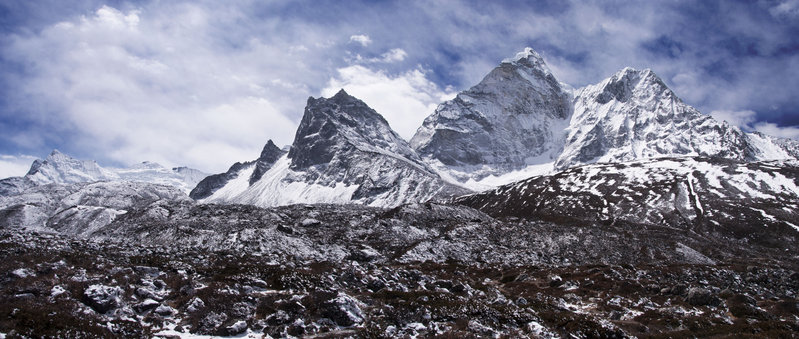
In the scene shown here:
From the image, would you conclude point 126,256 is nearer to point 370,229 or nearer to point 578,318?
point 578,318

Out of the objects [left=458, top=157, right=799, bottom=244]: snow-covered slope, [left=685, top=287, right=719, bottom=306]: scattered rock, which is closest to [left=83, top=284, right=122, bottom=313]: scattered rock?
[left=685, top=287, right=719, bottom=306]: scattered rock

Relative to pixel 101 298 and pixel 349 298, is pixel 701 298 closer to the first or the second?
pixel 349 298

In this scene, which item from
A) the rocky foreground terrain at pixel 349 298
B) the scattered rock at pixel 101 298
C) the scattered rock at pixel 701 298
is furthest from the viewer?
the scattered rock at pixel 701 298

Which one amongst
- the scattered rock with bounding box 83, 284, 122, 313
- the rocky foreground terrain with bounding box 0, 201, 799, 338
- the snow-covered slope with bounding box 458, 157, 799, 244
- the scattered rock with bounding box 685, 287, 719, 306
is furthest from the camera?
the snow-covered slope with bounding box 458, 157, 799, 244

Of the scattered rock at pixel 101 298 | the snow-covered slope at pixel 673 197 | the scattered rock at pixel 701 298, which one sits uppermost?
the snow-covered slope at pixel 673 197

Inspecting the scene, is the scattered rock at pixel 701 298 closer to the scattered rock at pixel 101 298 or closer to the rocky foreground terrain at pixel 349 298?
the rocky foreground terrain at pixel 349 298

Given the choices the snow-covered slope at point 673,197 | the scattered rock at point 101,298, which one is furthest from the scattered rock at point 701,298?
the snow-covered slope at point 673,197

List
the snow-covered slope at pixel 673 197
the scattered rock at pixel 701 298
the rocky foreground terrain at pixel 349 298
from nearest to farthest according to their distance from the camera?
the rocky foreground terrain at pixel 349 298
the scattered rock at pixel 701 298
the snow-covered slope at pixel 673 197

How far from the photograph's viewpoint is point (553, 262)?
2466 inches

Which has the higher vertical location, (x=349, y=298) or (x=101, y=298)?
(x=101, y=298)

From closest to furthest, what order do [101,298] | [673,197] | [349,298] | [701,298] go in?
1. [101,298]
2. [349,298]
3. [701,298]
4. [673,197]

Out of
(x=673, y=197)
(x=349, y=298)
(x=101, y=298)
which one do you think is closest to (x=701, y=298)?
(x=349, y=298)

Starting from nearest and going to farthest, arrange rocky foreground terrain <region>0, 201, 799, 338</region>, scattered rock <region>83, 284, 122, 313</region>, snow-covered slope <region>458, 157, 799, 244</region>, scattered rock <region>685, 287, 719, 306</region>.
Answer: rocky foreground terrain <region>0, 201, 799, 338</region>, scattered rock <region>83, 284, 122, 313</region>, scattered rock <region>685, 287, 719, 306</region>, snow-covered slope <region>458, 157, 799, 244</region>

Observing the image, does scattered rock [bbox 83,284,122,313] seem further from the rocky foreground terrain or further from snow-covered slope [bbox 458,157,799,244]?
snow-covered slope [bbox 458,157,799,244]
